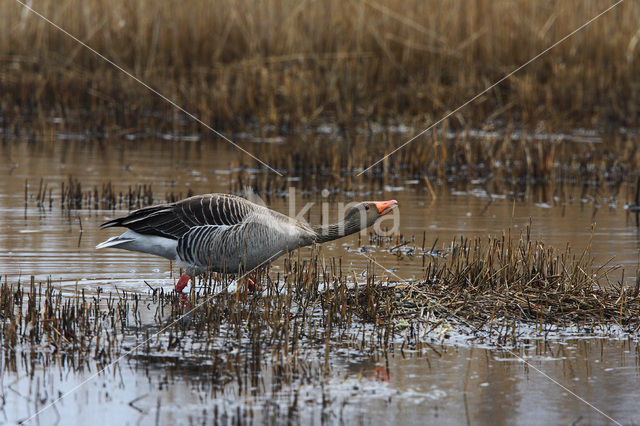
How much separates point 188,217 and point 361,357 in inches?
102

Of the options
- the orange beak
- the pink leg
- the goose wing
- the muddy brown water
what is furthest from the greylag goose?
the orange beak

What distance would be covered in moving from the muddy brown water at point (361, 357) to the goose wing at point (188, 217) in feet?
1.64

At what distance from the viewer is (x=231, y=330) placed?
6672 mm

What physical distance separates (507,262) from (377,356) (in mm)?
2176

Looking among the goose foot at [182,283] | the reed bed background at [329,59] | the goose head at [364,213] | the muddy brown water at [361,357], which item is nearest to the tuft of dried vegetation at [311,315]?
the goose foot at [182,283]

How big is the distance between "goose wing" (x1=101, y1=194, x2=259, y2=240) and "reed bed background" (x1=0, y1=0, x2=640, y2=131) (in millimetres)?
11328

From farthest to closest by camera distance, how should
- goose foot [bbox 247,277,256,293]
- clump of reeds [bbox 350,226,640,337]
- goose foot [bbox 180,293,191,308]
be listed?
goose foot [bbox 247,277,256,293] < goose foot [bbox 180,293,191,308] < clump of reeds [bbox 350,226,640,337]

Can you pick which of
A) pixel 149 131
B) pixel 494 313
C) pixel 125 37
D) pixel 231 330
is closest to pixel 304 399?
pixel 231 330

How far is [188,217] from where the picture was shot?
8188mm

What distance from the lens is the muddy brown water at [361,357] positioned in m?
5.24

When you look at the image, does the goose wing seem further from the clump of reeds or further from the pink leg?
the clump of reeds

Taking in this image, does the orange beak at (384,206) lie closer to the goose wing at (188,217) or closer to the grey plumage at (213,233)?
the grey plumage at (213,233)

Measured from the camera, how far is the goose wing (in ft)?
26.6

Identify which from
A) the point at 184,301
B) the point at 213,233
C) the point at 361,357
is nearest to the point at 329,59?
the point at 213,233
